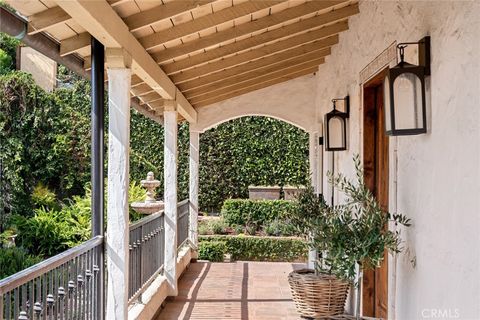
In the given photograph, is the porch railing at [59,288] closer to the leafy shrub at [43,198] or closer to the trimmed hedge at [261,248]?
the trimmed hedge at [261,248]

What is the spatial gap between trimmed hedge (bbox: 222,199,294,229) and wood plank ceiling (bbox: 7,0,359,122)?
4.76 meters

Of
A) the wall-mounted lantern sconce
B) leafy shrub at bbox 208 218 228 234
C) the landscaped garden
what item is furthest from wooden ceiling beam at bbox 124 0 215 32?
the landscaped garden

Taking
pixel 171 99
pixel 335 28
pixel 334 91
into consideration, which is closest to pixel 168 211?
pixel 171 99

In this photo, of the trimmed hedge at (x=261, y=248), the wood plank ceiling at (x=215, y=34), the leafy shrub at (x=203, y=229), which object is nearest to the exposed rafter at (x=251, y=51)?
the wood plank ceiling at (x=215, y=34)

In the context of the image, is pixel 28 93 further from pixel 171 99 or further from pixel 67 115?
pixel 171 99

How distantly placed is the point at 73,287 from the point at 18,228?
7.40 metres

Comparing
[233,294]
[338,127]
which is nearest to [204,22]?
[338,127]

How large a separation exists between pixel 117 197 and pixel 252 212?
7918 mm

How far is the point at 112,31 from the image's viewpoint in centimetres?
292

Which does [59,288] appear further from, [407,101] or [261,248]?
[261,248]

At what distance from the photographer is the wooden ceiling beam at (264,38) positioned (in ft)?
14.8

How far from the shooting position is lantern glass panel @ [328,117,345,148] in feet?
16.3

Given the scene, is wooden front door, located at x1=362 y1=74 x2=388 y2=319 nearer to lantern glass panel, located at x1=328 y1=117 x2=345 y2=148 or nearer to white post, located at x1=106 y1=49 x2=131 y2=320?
lantern glass panel, located at x1=328 y1=117 x2=345 y2=148

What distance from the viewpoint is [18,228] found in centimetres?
955
